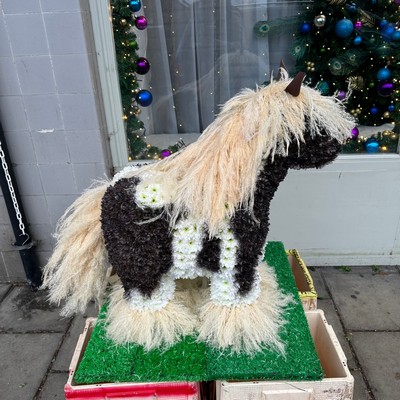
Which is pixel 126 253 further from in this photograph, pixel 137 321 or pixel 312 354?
pixel 312 354

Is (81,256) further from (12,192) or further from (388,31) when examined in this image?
(388,31)

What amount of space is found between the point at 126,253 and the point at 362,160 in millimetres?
1877

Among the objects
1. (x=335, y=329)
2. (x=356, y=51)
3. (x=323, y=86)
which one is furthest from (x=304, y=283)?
(x=356, y=51)

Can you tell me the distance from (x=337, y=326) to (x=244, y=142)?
1.62 metres

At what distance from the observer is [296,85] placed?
4.00 feet

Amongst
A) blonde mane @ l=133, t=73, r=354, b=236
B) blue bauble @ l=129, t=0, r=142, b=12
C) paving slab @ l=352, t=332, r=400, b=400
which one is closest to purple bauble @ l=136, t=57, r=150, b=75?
blue bauble @ l=129, t=0, r=142, b=12

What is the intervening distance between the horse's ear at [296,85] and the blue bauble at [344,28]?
1.37 meters

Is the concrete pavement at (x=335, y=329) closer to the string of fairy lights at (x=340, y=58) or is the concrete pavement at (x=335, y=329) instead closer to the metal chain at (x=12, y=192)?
the metal chain at (x=12, y=192)

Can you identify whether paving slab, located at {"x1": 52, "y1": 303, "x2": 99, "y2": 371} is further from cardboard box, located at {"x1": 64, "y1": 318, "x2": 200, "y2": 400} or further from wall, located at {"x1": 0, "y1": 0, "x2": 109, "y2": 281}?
cardboard box, located at {"x1": 64, "y1": 318, "x2": 200, "y2": 400}

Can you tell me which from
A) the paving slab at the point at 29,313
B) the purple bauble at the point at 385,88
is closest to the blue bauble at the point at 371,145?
the purple bauble at the point at 385,88

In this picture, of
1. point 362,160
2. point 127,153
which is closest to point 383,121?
point 362,160

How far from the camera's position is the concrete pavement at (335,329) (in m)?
2.03

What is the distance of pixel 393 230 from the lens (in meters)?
2.76

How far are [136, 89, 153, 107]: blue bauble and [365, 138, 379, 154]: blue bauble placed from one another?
4.93ft
